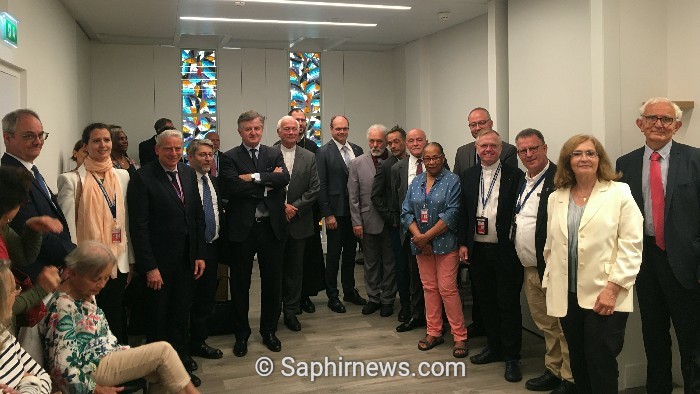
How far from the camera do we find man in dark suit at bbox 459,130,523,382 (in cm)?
394

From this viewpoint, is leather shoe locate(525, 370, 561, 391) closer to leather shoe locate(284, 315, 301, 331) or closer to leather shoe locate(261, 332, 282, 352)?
leather shoe locate(261, 332, 282, 352)

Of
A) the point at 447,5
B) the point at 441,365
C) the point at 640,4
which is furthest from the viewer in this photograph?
the point at 447,5

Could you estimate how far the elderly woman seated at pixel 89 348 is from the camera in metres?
2.39

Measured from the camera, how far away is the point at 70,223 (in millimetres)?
3395

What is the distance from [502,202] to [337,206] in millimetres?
1942

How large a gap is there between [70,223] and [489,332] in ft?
9.19

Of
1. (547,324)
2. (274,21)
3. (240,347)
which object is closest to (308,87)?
(274,21)

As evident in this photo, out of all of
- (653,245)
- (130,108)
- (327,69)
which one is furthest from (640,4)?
(130,108)

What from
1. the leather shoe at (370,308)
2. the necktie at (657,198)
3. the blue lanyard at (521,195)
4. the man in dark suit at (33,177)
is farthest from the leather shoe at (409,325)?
the man in dark suit at (33,177)

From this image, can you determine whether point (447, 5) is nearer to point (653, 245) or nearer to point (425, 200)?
point (425, 200)

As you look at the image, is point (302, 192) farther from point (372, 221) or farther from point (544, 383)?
point (544, 383)

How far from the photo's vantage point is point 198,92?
8.56 m

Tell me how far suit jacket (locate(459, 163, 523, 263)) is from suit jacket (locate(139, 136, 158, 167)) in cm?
481

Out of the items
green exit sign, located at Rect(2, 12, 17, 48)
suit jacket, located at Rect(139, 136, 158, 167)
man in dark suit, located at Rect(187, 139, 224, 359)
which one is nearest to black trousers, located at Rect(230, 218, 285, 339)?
man in dark suit, located at Rect(187, 139, 224, 359)
